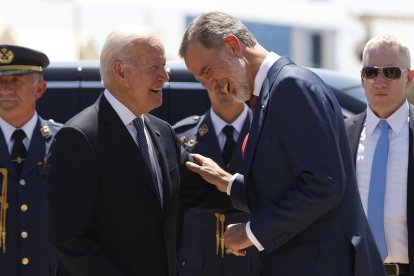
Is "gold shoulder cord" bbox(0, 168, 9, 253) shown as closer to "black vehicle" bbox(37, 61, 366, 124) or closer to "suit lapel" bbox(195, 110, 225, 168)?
"black vehicle" bbox(37, 61, 366, 124)

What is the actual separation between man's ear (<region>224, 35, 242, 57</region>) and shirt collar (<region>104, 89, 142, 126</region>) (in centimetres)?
49

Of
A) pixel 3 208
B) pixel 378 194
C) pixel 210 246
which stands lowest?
pixel 210 246

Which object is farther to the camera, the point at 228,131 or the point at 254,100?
the point at 228,131

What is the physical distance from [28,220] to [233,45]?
1724 mm

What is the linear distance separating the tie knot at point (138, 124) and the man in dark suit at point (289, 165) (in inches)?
14.3

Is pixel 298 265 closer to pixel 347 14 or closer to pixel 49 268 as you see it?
pixel 49 268

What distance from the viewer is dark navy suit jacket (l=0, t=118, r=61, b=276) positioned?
514 cm

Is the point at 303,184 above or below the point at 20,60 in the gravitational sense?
below

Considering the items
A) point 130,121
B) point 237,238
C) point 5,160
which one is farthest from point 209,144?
point 237,238

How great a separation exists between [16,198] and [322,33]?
26.1 meters

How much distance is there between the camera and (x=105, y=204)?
402 centimetres

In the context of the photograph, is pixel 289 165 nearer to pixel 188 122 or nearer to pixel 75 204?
pixel 75 204

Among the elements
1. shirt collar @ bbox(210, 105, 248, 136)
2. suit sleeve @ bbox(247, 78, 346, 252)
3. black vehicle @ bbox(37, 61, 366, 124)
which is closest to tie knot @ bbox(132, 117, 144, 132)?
suit sleeve @ bbox(247, 78, 346, 252)

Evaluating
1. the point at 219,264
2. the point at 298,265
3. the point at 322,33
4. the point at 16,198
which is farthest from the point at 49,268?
the point at 322,33
